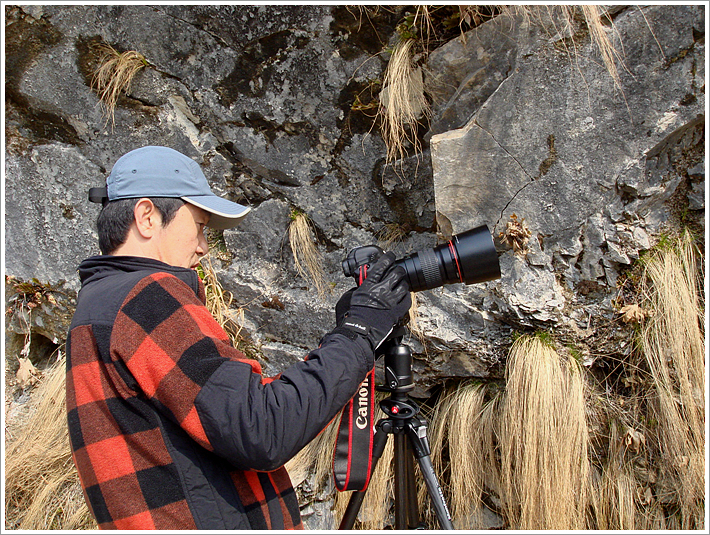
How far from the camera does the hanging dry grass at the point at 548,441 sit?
80.0 inches

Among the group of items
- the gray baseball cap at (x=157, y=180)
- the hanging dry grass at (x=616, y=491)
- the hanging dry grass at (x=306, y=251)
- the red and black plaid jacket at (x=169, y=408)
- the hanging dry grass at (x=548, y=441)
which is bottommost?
the hanging dry grass at (x=616, y=491)

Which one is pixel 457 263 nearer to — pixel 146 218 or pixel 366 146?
pixel 146 218

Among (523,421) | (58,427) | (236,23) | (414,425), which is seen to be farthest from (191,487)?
(236,23)

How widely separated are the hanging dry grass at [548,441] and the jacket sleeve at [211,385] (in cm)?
134

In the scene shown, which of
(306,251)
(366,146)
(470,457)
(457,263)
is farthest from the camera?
(306,251)

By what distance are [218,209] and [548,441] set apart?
1.86m

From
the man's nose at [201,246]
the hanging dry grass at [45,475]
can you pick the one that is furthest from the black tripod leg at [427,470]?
the hanging dry grass at [45,475]

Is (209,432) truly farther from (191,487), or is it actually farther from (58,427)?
(58,427)

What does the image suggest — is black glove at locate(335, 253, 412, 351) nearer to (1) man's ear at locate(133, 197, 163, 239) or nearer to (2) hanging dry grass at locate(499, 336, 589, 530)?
(1) man's ear at locate(133, 197, 163, 239)

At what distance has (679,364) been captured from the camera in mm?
1993

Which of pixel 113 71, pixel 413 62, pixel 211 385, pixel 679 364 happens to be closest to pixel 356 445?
pixel 211 385

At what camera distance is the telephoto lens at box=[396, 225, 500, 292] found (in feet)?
5.06

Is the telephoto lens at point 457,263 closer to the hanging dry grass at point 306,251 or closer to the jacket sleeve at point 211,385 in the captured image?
the jacket sleeve at point 211,385

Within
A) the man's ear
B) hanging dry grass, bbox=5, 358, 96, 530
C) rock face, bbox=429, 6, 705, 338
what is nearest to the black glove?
the man's ear
